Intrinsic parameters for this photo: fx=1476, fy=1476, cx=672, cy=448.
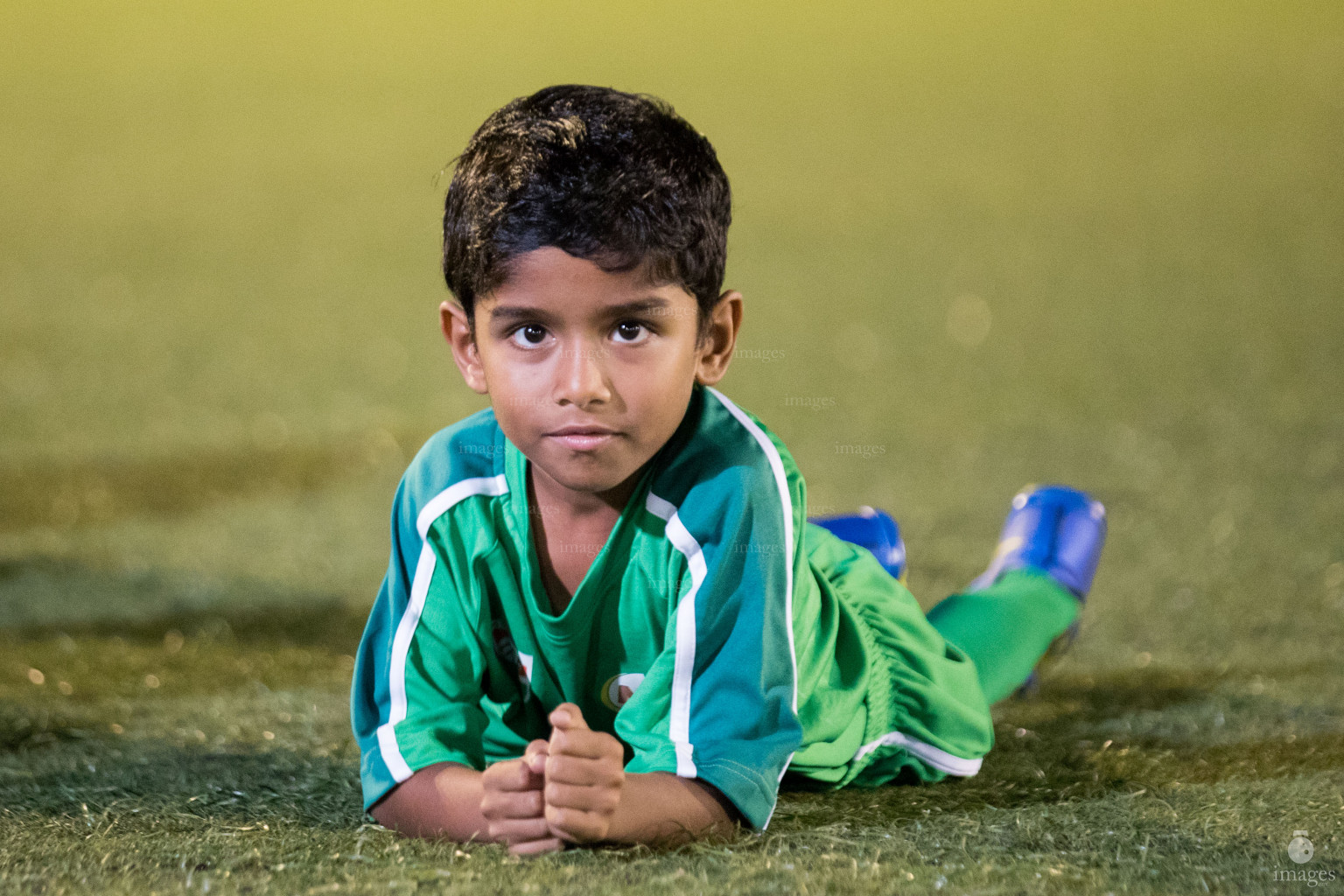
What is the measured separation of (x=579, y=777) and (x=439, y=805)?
12cm

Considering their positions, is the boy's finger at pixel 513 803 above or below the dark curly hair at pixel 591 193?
below

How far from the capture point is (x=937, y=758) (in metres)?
0.95

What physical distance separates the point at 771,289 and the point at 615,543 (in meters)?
1.78

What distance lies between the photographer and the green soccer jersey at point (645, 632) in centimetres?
80

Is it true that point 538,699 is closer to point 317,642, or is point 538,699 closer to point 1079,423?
point 317,642

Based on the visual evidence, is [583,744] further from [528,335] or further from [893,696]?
[893,696]

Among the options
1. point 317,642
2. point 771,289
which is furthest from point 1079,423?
point 317,642

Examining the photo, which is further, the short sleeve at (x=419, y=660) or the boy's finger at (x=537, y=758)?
the short sleeve at (x=419, y=660)

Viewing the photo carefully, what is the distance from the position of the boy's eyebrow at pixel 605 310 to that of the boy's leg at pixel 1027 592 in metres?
0.51

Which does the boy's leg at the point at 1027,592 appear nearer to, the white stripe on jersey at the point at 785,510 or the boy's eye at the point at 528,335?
the white stripe on jersey at the point at 785,510

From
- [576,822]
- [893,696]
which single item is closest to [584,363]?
[576,822]

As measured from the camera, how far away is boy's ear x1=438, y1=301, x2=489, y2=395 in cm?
84

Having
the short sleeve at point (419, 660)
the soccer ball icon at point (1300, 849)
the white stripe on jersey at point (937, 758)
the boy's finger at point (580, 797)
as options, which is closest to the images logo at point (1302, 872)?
the soccer ball icon at point (1300, 849)

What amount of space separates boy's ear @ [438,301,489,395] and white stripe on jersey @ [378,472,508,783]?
57 mm
